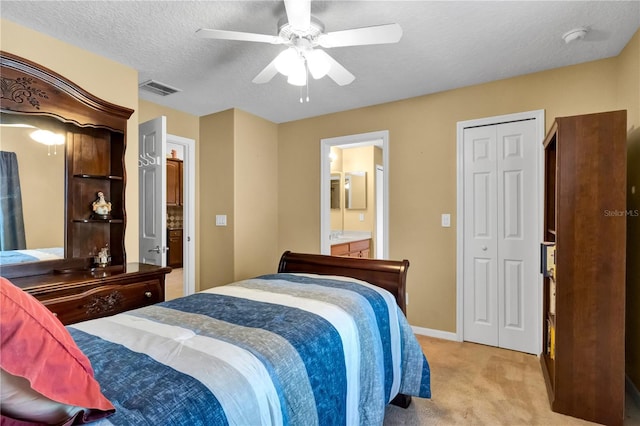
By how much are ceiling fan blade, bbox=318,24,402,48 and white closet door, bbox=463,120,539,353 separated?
181 cm

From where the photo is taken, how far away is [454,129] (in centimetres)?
319

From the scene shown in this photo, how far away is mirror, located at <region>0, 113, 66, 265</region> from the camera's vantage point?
2016mm

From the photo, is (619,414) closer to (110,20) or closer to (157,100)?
(110,20)

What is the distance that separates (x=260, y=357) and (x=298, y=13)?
4.97 ft

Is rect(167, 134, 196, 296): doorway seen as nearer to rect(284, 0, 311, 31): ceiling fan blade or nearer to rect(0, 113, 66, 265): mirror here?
rect(0, 113, 66, 265): mirror

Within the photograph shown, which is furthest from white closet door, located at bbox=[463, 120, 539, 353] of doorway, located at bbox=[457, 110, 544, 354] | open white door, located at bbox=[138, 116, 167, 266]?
open white door, located at bbox=[138, 116, 167, 266]

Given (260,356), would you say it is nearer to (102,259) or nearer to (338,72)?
(338,72)

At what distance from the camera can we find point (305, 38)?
181 cm

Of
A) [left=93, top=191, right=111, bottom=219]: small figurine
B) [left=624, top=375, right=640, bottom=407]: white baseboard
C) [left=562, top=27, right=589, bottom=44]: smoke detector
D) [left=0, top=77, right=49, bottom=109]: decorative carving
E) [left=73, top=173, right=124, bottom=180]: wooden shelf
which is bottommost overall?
[left=624, top=375, right=640, bottom=407]: white baseboard

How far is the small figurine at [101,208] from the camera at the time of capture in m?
2.38

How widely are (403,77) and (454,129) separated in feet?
2.47

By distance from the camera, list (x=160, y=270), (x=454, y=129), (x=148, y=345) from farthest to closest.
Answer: (x=454, y=129) < (x=160, y=270) < (x=148, y=345)

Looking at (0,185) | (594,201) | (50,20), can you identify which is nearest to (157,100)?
(50,20)

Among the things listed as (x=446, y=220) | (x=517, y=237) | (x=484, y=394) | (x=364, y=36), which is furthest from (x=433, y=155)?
(x=484, y=394)
